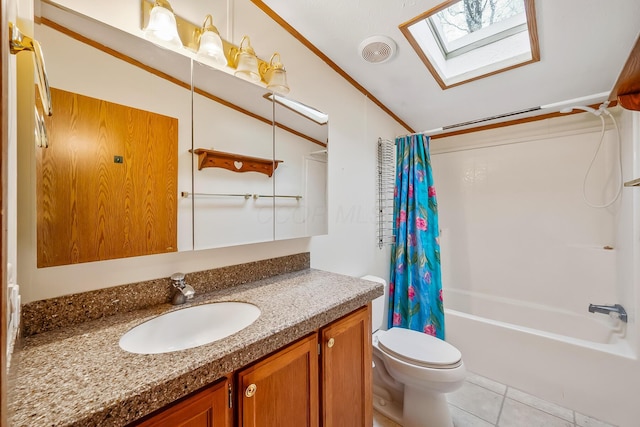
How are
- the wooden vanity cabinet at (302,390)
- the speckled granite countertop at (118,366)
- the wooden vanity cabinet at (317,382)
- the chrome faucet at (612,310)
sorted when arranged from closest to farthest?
the speckled granite countertop at (118,366), the wooden vanity cabinet at (302,390), the wooden vanity cabinet at (317,382), the chrome faucet at (612,310)

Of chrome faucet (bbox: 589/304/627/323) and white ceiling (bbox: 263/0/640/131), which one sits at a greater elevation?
white ceiling (bbox: 263/0/640/131)

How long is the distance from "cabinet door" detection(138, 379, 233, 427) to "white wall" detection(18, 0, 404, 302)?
545 millimetres

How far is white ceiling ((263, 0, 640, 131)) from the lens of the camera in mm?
1246

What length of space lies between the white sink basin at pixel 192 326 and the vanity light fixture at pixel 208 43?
1050 mm

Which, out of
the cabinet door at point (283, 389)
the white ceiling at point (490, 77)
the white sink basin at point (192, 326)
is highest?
the white ceiling at point (490, 77)

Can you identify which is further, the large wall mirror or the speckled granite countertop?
the large wall mirror

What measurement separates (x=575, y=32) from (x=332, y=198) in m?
1.52

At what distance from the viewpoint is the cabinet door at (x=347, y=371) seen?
1.01m

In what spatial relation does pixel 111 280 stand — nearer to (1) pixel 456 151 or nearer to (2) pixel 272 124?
(2) pixel 272 124

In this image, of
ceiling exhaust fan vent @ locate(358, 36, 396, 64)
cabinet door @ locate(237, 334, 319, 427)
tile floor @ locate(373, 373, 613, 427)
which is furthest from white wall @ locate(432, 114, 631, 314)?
cabinet door @ locate(237, 334, 319, 427)

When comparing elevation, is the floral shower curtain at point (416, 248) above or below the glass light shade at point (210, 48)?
below

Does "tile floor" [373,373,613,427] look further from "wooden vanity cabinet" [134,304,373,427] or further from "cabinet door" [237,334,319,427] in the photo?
"cabinet door" [237,334,319,427]

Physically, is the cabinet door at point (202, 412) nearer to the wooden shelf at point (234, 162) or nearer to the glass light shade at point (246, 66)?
the wooden shelf at point (234, 162)

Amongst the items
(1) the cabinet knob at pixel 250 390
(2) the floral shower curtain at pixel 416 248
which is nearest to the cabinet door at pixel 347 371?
(1) the cabinet knob at pixel 250 390
